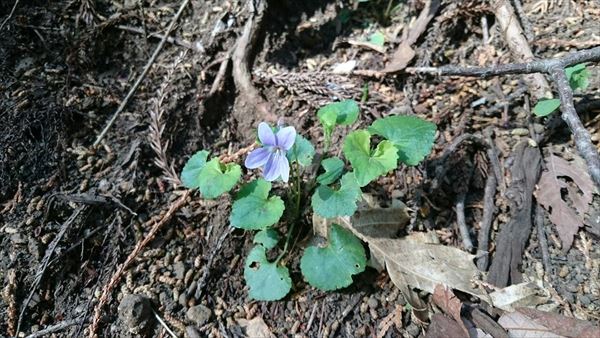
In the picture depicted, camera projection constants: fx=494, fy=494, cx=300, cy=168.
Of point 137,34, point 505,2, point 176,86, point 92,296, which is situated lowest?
point 92,296

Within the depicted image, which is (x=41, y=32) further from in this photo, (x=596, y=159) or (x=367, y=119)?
(x=596, y=159)

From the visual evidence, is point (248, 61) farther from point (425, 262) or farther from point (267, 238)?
point (425, 262)

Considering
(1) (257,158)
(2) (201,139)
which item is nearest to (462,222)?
(1) (257,158)

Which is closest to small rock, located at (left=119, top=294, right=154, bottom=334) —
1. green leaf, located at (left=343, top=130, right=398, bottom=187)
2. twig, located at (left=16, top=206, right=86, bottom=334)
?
twig, located at (left=16, top=206, right=86, bottom=334)

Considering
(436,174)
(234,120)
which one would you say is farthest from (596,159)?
(234,120)

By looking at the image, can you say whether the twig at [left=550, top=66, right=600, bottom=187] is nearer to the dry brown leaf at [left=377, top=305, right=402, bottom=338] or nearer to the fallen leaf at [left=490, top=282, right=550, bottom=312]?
the fallen leaf at [left=490, top=282, right=550, bottom=312]

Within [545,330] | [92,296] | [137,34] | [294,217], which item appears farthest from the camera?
[137,34]

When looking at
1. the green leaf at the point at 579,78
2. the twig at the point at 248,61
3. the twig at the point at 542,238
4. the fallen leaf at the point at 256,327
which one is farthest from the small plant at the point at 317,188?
the green leaf at the point at 579,78
